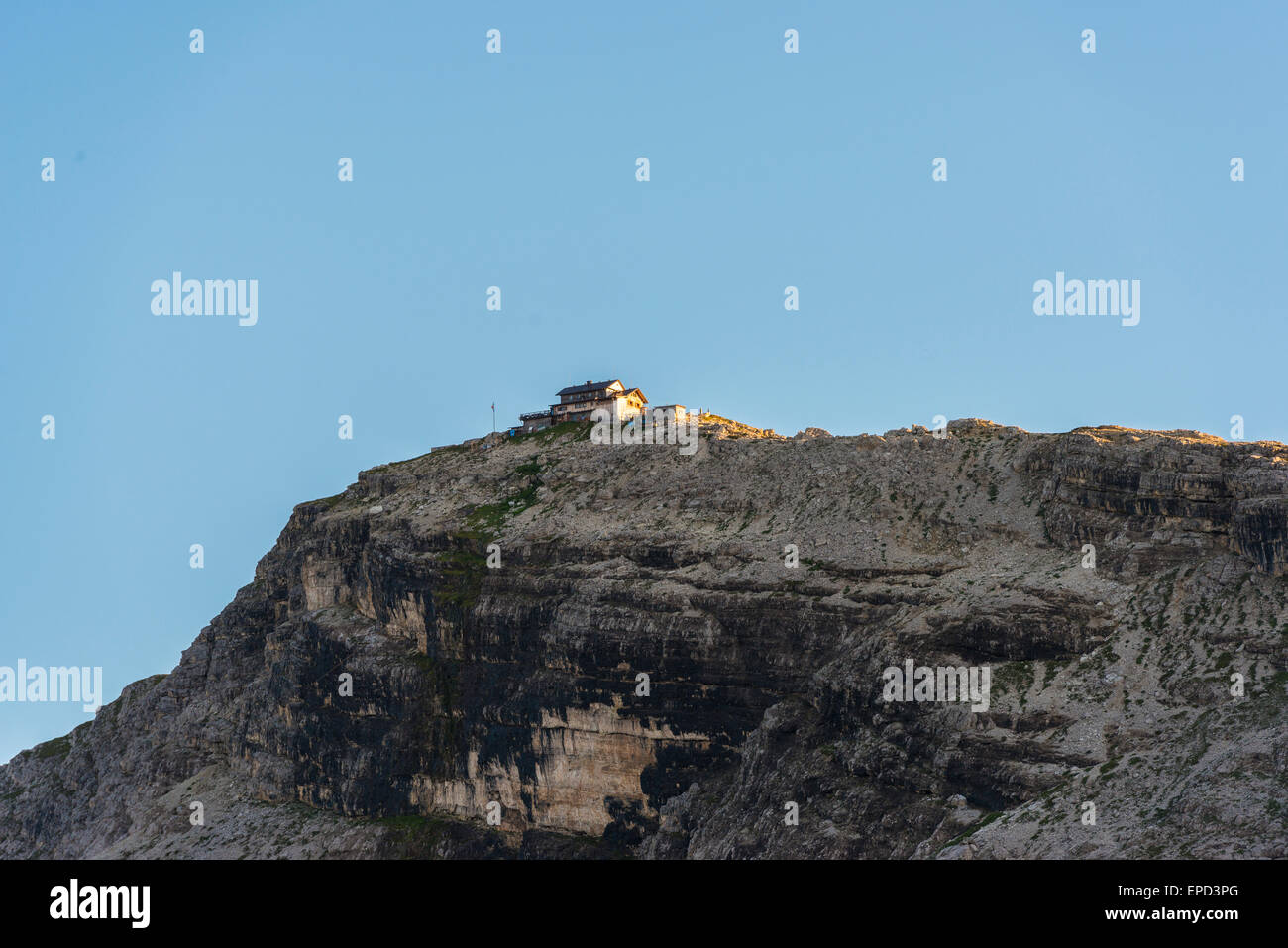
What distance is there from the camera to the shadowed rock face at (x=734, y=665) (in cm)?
10419

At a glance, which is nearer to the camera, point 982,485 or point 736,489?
point 982,485

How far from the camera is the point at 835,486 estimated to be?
143m

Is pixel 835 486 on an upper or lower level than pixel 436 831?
upper

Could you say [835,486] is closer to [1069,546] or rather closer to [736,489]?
[736,489]

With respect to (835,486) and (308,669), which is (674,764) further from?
(308,669)

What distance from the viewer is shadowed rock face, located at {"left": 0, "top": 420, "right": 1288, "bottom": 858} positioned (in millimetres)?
104188

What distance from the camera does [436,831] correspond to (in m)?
149

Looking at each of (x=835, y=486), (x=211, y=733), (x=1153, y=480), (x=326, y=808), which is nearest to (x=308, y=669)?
(x=326, y=808)

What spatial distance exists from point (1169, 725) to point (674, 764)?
46.3 m

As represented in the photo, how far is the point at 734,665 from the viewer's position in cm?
13175

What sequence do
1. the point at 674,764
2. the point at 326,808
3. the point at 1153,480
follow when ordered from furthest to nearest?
1. the point at 326,808
2. the point at 674,764
3. the point at 1153,480

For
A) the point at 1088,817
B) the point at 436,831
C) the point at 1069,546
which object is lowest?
the point at 436,831
